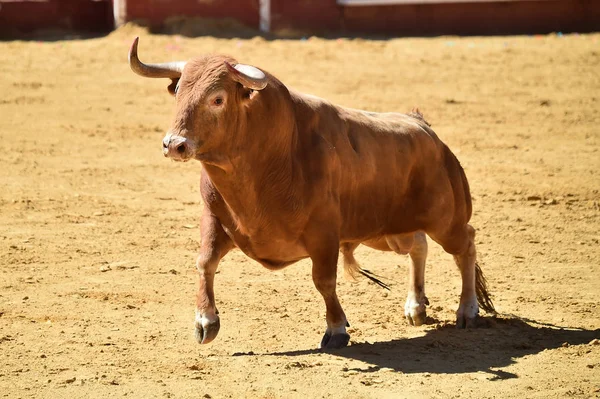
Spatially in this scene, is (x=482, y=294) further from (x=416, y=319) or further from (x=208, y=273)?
(x=208, y=273)

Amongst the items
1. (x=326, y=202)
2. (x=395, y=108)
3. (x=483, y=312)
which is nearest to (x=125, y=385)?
(x=326, y=202)

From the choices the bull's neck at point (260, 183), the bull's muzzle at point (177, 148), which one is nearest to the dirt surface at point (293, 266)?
the bull's neck at point (260, 183)

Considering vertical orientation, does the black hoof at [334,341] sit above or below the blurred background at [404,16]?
below

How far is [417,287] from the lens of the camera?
25.5 feet

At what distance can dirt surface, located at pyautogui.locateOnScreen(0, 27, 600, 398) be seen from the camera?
251 inches

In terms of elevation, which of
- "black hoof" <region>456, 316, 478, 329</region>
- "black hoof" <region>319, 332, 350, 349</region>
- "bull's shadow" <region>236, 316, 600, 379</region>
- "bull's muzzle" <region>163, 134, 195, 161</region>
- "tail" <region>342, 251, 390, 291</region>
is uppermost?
"bull's muzzle" <region>163, 134, 195, 161</region>

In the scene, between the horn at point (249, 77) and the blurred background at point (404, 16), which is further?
the blurred background at point (404, 16)

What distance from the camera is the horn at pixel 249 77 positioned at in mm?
6234

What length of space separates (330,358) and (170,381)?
1.00 m

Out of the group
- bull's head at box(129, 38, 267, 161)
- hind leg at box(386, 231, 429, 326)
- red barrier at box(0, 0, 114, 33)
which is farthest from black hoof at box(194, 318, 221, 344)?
red barrier at box(0, 0, 114, 33)

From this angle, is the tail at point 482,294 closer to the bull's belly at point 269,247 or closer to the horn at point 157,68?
the bull's belly at point 269,247

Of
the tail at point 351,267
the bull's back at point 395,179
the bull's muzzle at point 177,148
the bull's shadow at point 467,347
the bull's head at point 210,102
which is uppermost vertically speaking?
the bull's head at point 210,102

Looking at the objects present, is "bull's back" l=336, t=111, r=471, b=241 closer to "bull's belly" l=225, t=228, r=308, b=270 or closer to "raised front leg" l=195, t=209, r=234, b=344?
"bull's belly" l=225, t=228, r=308, b=270

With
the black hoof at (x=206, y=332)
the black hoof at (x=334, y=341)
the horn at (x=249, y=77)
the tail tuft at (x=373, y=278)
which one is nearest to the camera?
the horn at (x=249, y=77)
